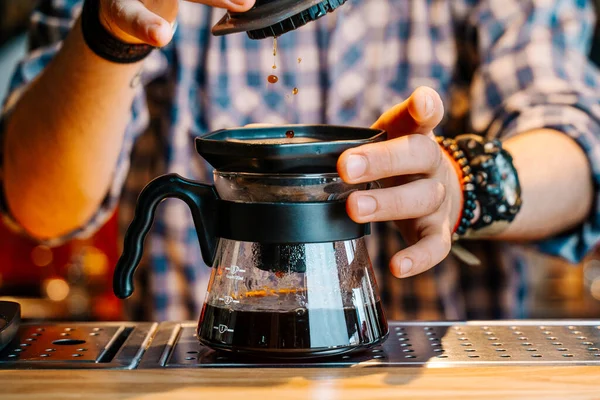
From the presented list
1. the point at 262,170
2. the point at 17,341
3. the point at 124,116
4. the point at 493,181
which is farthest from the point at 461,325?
the point at 124,116

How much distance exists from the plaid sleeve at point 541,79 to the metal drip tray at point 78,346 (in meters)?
0.87

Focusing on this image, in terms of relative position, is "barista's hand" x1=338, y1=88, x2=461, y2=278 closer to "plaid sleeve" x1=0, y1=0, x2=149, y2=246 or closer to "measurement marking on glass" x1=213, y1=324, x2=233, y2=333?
"measurement marking on glass" x1=213, y1=324, x2=233, y2=333

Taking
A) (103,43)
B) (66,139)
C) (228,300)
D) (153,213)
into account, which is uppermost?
(103,43)

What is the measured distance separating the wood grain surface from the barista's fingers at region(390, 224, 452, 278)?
0.13 metres

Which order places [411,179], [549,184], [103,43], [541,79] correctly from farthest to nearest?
[541,79] < [549,184] < [103,43] < [411,179]

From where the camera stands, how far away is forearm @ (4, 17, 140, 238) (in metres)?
1.35

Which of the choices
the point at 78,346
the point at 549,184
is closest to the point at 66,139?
the point at 78,346

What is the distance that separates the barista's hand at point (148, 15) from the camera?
2.70 feet

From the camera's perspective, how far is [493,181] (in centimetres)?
125

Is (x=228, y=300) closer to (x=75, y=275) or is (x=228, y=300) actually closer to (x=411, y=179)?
(x=411, y=179)

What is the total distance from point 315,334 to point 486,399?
0.20m

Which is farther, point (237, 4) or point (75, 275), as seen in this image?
point (75, 275)

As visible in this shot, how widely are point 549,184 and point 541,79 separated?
9.7 inches

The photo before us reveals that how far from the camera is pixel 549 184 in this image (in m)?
1.46
